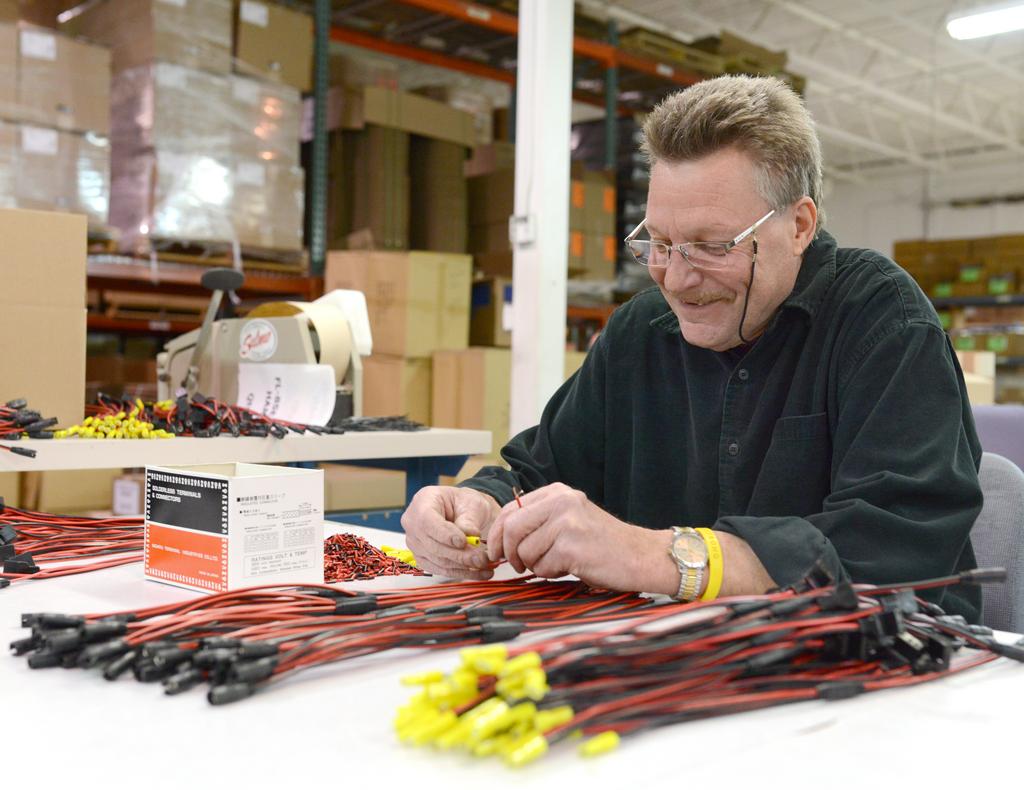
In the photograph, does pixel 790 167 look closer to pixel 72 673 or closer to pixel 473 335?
pixel 72 673

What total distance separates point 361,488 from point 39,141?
5.87ft

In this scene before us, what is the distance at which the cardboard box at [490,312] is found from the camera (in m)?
4.61

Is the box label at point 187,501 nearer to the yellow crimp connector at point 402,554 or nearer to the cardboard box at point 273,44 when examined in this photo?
the yellow crimp connector at point 402,554

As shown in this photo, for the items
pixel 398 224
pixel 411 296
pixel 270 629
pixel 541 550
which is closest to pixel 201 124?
pixel 411 296

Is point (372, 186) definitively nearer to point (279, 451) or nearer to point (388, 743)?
point (279, 451)

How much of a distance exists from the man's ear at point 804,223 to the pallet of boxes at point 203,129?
3093mm

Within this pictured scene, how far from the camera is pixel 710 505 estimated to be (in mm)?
1447

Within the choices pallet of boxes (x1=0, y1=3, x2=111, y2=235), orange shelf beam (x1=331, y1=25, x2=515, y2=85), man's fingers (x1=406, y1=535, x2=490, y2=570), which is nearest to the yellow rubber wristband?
man's fingers (x1=406, y1=535, x2=490, y2=570)

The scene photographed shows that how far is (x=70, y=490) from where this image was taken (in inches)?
135

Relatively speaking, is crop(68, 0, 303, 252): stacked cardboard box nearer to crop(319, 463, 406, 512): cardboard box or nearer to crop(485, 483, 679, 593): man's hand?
crop(319, 463, 406, 512): cardboard box

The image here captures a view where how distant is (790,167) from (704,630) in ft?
2.43

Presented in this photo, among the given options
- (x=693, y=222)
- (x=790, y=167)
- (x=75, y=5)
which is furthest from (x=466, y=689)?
(x=75, y=5)

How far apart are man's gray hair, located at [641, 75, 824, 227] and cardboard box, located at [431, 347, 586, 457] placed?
8.88 ft

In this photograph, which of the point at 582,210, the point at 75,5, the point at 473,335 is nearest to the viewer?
the point at 75,5
